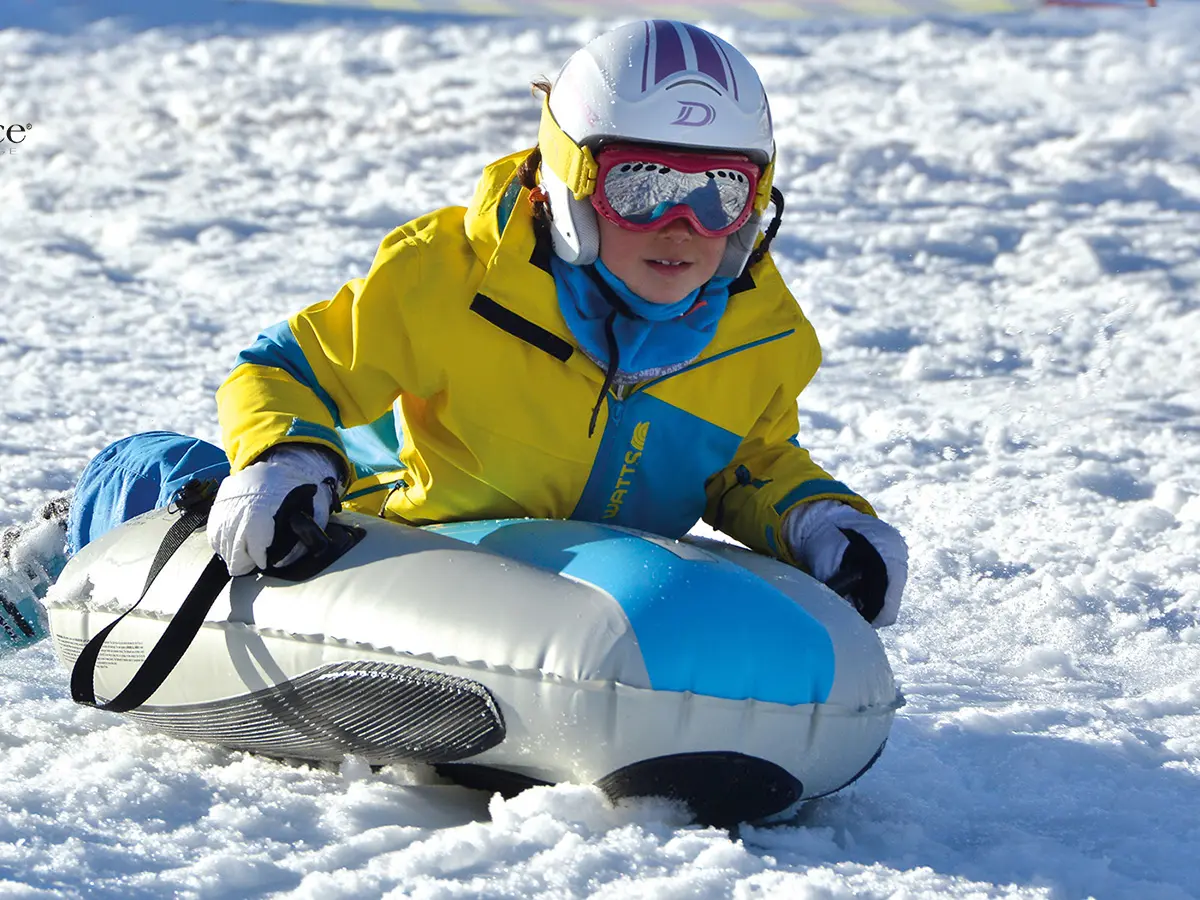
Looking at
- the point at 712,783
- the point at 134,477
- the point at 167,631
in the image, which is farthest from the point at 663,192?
the point at 134,477

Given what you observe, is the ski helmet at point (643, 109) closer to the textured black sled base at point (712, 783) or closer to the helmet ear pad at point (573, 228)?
the helmet ear pad at point (573, 228)

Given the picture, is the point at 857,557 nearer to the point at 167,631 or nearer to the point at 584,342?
the point at 584,342

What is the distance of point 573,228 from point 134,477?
4.07 feet

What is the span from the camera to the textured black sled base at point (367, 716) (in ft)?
7.57

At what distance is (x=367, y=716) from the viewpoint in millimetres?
2398

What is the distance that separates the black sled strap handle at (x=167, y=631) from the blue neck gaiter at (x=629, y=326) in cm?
73

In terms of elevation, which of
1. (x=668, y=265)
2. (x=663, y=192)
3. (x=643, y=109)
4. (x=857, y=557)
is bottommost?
(x=857, y=557)

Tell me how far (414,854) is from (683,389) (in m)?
1.02

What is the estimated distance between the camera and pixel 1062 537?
4359 mm

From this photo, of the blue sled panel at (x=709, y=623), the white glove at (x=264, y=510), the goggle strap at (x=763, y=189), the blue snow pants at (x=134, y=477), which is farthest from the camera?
the blue snow pants at (x=134, y=477)

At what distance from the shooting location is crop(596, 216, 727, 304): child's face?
2.69m

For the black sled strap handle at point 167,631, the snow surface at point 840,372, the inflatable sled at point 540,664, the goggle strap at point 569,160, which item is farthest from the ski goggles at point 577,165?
the snow surface at point 840,372

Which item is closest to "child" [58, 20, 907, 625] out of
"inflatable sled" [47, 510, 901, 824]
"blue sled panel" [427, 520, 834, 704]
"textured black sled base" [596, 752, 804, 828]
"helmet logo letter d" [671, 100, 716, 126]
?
"helmet logo letter d" [671, 100, 716, 126]

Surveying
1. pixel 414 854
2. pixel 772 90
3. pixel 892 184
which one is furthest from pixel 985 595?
pixel 772 90
